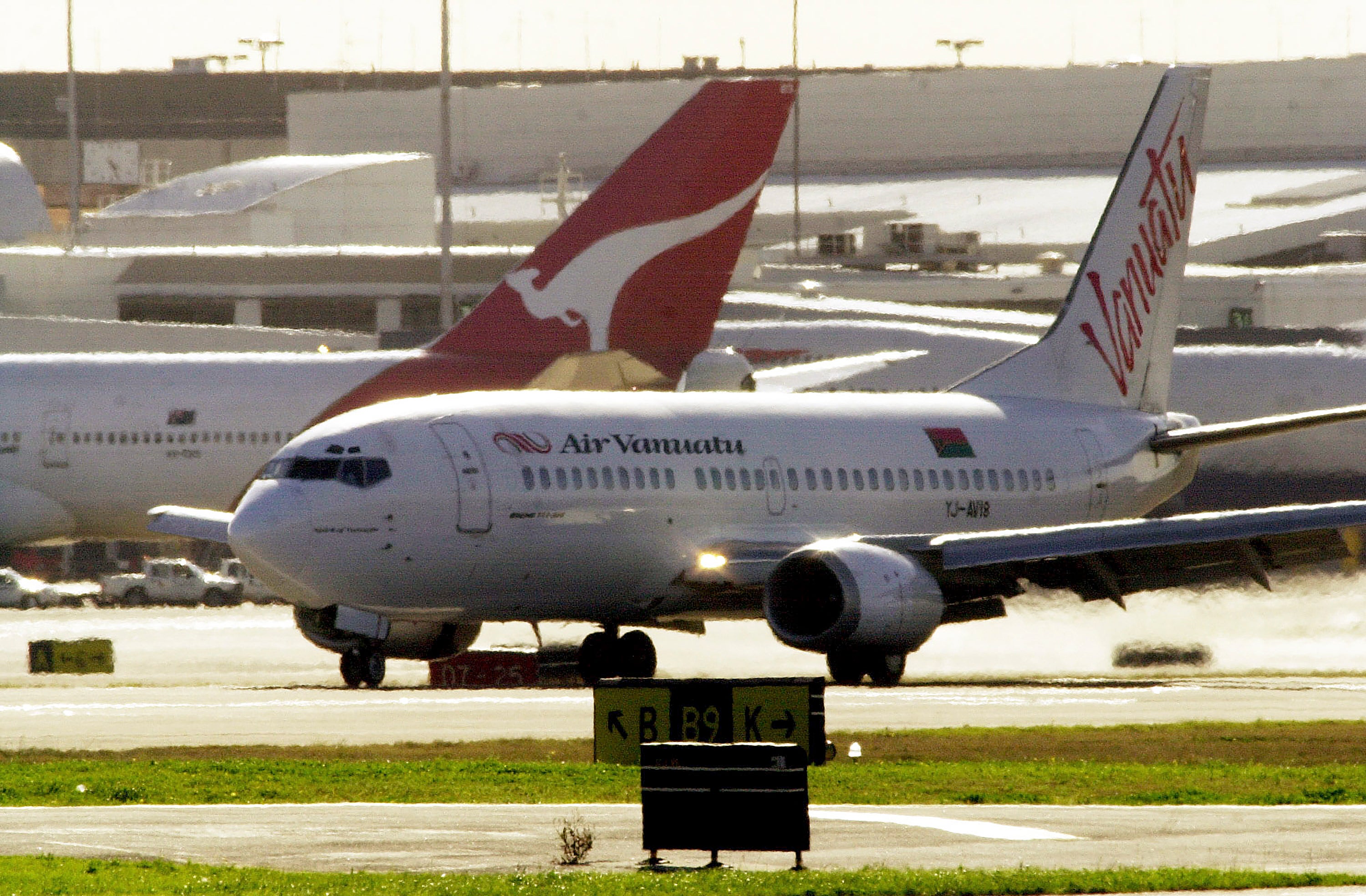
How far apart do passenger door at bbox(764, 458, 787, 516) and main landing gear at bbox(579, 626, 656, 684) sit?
283cm

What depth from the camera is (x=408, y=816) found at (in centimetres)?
1909

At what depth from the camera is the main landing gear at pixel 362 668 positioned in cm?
3506

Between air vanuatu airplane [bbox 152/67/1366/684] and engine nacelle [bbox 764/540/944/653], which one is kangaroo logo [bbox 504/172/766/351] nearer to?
air vanuatu airplane [bbox 152/67/1366/684]

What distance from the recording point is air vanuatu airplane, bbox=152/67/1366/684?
3378 cm

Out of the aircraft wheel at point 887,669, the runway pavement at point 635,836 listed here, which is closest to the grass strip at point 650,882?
the runway pavement at point 635,836

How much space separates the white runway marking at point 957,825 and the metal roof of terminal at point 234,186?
96295 millimetres

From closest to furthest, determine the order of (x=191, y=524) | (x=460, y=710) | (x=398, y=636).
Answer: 1. (x=460, y=710)
2. (x=398, y=636)
3. (x=191, y=524)

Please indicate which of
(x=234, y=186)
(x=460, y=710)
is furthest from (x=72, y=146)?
(x=460, y=710)

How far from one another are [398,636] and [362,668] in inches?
49.9

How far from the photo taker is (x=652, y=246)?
5088 cm

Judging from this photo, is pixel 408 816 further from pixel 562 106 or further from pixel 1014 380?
pixel 562 106

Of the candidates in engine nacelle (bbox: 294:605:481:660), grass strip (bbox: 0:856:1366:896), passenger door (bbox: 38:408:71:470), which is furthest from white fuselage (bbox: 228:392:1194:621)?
passenger door (bbox: 38:408:71:470)

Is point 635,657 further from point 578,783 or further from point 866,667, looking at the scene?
point 578,783

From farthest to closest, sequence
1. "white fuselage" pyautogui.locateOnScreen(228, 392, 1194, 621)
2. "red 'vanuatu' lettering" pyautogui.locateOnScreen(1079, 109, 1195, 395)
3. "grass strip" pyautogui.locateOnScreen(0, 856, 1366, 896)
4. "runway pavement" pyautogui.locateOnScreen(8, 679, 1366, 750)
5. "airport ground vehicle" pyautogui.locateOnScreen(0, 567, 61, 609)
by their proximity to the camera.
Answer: "airport ground vehicle" pyautogui.locateOnScreen(0, 567, 61, 609) → "red 'vanuatu' lettering" pyautogui.locateOnScreen(1079, 109, 1195, 395) → "white fuselage" pyautogui.locateOnScreen(228, 392, 1194, 621) → "runway pavement" pyautogui.locateOnScreen(8, 679, 1366, 750) → "grass strip" pyautogui.locateOnScreen(0, 856, 1366, 896)
